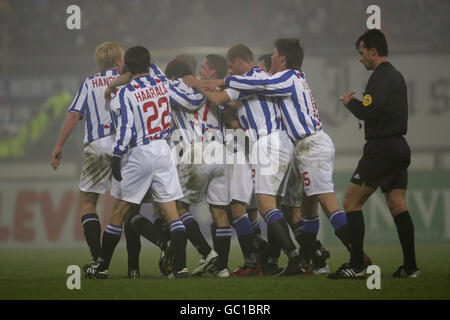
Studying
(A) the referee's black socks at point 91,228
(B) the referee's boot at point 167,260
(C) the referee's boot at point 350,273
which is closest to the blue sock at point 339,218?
(C) the referee's boot at point 350,273

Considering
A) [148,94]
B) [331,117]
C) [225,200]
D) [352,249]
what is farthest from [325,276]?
[331,117]

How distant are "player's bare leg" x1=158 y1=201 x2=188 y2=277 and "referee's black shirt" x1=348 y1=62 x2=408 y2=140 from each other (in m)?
1.81

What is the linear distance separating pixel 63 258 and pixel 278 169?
17.6ft

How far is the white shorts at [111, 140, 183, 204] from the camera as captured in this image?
6676 millimetres

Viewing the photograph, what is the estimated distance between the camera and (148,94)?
6738 mm

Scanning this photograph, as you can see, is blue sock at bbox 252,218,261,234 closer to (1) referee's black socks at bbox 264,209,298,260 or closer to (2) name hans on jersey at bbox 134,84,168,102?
Result: (1) referee's black socks at bbox 264,209,298,260

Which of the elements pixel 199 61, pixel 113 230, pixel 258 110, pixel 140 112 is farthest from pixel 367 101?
pixel 199 61

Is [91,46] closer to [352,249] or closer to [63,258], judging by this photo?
[63,258]

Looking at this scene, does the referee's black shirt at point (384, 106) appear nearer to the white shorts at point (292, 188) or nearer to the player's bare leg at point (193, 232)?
the white shorts at point (292, 188)

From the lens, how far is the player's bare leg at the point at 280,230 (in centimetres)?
664

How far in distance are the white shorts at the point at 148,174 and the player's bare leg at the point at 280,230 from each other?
2.57ft

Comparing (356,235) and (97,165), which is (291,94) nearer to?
(356,235)

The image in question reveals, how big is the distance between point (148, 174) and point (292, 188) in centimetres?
140

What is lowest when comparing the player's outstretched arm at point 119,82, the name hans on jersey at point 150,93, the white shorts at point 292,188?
the white shorts at point 292,188
